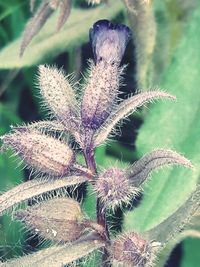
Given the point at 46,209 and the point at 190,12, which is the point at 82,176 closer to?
the point at 46,209

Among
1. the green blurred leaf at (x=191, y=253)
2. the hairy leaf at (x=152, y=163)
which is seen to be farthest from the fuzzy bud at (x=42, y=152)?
the green blurred leaf at (x=191, y=253)

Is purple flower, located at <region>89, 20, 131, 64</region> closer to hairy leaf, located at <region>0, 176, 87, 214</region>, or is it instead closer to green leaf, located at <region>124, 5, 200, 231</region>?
hairy leaf, located at <region>0, 176, 87, 214</region>

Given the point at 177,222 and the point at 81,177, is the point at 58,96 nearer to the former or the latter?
the point at 81,177

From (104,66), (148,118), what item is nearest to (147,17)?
(148,118)

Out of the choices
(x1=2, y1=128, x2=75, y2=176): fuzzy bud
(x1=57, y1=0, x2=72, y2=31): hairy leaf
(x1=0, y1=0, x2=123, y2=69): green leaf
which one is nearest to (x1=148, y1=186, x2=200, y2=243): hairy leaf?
(x1=2, y1=128, x2=75, y2=176): fuzzy bud

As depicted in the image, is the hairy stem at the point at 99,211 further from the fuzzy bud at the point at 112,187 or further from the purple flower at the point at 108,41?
the purple flower at the point at 108,41
